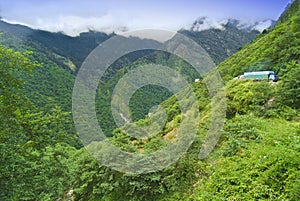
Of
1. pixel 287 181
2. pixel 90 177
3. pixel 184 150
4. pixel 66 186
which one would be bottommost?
pixel 66 186

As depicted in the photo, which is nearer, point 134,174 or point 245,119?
point 245,119

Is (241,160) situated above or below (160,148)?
above

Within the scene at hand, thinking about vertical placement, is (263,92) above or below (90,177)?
A: above

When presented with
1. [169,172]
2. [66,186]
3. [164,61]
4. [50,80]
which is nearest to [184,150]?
[169,172]

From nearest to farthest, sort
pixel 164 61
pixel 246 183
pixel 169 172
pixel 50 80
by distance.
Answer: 1. pixel 246 183
2. pixel 169 172
3. pixel 50 80
4. pixel 164 61

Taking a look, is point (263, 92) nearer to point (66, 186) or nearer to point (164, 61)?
point (66, 186)

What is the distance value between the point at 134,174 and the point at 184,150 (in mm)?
2084

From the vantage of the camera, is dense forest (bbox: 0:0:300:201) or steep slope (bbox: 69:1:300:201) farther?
dense forest (bbox: 0:0:300:201)

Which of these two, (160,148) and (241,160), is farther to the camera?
(160,148)

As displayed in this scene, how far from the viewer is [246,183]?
5.65m

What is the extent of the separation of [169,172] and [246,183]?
4493 mm

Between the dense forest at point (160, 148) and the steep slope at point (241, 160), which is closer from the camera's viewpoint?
the steep slope at point (241, 160)

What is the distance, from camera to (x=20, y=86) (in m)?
7.94

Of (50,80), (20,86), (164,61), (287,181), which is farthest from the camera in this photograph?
(164,61)
